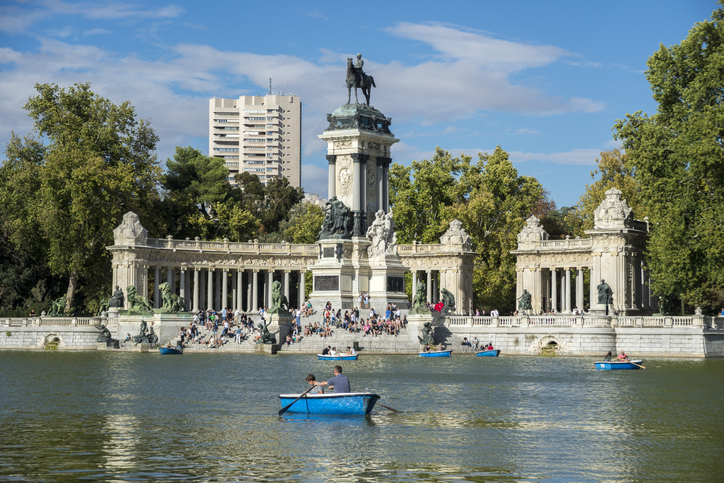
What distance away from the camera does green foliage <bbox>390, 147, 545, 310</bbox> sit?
8725 cm

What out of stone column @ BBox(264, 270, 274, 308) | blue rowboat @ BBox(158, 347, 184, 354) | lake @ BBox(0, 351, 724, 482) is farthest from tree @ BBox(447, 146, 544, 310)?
lake @ BBox(0, 351, 724, 482)

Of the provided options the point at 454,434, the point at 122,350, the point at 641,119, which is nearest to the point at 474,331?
the point at 641,119

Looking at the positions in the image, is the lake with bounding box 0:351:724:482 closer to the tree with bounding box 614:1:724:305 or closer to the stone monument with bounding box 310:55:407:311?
the tree with bounding box 614:1:724:305

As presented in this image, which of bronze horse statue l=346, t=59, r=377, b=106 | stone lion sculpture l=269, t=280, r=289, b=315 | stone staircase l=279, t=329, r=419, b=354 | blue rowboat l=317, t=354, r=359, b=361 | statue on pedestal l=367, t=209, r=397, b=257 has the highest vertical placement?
bronze horse statue l=346, t=59, r=377, b=106

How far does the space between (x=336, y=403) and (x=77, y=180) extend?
51527 millimetres

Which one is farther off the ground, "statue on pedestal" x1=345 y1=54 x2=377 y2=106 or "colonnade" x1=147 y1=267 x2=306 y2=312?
"statue on pedestal" x1=345 y1=54 x2=377 y2=106

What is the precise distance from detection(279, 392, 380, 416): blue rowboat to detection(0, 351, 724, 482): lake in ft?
1.01

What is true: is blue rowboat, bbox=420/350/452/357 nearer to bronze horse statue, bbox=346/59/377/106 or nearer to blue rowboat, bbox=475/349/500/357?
blue rowboat, bbox=475/349/500/357

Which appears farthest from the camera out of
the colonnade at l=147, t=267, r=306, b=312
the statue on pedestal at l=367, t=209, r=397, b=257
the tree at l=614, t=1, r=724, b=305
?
the colonnade at l=147, t=267, r=306, b=312

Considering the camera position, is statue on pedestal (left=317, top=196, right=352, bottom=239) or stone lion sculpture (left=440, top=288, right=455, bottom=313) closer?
statue on pedestal (left=317, top=196, right=352, bottom=239)

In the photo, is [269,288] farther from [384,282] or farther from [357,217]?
[384,282]

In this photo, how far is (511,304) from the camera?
90.4m

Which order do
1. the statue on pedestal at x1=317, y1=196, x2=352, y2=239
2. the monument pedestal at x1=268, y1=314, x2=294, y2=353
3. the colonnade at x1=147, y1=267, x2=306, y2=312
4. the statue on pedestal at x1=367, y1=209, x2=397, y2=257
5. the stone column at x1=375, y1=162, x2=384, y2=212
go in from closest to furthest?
1. the monument pedestal at x1=268, y1=314, x2=294, y2=353
2. the statue on pedestal at x1=317, y1=196, x2=352, y2=239
3. the statue on pedestal at x1=367, y1=209, x2=397, y2=257
4. the stone column at x1=375, y1=162, x2=384, y2=212
5. the colonnade at x1=147, y1=267, x2=306, y2=312

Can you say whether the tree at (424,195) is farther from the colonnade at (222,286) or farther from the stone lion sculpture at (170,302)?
the stone lion sculpture at (170,302)
